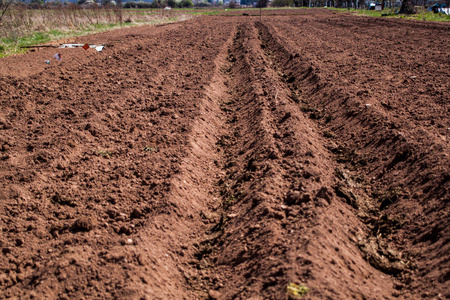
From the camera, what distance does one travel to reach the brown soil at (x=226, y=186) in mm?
3205

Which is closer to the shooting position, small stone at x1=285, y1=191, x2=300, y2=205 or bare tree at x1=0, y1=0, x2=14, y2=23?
small stone at x1=285, y1=191, x2=300, y2=205

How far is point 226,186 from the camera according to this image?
4.98m

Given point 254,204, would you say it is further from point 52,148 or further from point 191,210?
point 52,148

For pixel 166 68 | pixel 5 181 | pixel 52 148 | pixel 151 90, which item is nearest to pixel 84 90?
pixel 151 90

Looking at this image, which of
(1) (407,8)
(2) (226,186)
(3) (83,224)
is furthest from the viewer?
(1) (407,8)

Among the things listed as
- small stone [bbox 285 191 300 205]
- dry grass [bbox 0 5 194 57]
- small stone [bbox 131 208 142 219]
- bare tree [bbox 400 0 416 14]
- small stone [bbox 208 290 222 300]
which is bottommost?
small stone [bbox 208 290 222 300]

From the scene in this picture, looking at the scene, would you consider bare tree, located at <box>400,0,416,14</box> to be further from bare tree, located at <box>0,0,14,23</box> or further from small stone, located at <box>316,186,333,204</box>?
small stone, located at <box>316,186,333,204</box>

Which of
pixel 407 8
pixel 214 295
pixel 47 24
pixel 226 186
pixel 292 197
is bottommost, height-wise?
pixel 214 295

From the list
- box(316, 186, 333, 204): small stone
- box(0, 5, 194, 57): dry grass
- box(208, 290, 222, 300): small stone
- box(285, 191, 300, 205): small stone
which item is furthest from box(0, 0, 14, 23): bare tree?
box(208, 290, 222, 300): small stone

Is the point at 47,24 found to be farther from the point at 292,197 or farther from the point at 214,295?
the point at 214,295

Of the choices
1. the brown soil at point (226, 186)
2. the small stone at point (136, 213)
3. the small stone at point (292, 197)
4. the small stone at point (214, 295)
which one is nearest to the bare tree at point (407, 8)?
the brown soil at point (226, 186)

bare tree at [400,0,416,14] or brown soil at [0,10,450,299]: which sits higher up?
bare tree at [400,0,416,14]

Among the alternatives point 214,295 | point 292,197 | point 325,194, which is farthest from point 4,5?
point 214,295

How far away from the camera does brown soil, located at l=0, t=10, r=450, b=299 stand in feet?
10.5
